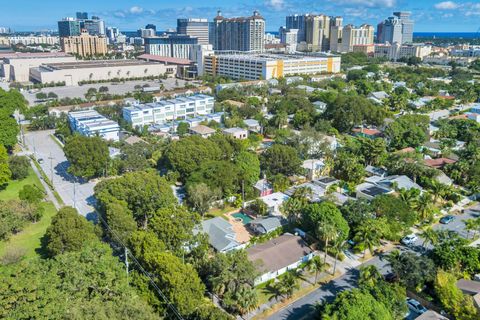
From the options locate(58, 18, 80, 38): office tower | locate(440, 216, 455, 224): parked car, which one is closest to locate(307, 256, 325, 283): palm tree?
locate(440, 216, 455, 224): parked car

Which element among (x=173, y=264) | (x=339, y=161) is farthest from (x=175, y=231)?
(x=339, y=161)

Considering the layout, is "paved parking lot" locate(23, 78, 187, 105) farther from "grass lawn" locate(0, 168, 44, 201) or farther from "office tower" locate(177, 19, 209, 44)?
"office tower" locate(177, 19, 209, 44)

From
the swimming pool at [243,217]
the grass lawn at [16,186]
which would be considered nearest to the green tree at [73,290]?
the swimming pool at [243,217]

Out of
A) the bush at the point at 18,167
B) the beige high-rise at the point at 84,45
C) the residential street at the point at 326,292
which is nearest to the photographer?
the residential street at the point at 326,292

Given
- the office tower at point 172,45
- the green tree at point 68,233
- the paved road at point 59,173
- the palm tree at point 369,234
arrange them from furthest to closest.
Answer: the office tower at point 172,45 < the paved road at point 59,173 < the palm tree at point 369,234 < the green tree at point 68,233

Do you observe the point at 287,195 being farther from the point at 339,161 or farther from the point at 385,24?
the point at 385,24

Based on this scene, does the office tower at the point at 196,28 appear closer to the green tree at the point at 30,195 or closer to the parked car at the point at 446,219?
the green tree at the point at 30,195
